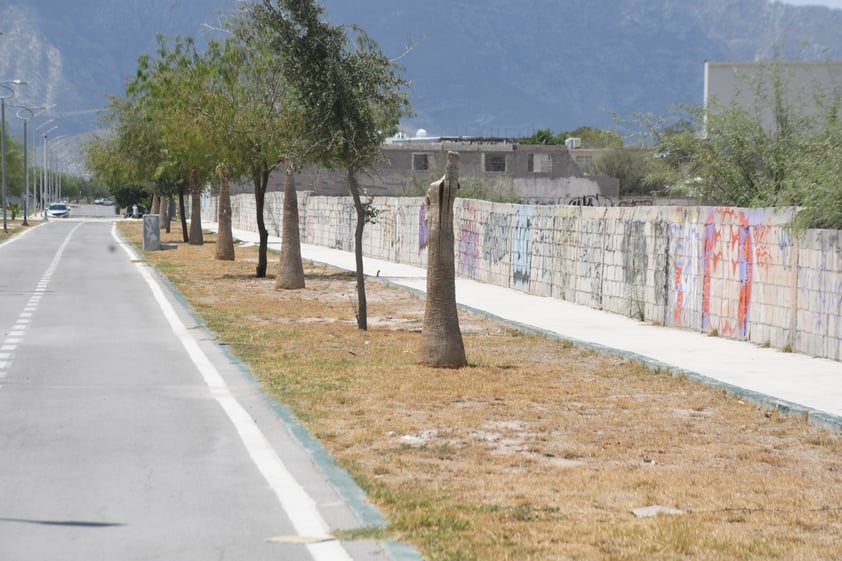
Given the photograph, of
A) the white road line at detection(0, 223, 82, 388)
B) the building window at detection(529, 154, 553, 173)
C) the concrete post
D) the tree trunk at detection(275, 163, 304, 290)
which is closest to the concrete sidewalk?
the tree trunk at detection(275, 163, 304, 290)

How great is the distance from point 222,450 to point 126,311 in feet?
43.3

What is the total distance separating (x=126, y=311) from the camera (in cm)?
2247

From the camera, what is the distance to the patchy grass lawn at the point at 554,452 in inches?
283

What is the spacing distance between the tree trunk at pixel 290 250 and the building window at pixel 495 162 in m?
59.2

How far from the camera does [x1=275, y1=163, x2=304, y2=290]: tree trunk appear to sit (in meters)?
28.5

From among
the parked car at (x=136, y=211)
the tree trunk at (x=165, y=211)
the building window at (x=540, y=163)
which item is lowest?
the parked car at (x=136, y=211)

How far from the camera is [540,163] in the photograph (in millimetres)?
89625

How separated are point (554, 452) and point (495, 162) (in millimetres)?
78604

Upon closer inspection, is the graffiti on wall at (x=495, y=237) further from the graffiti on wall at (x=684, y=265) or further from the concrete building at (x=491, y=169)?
the concrete building at (x=491, y=169)

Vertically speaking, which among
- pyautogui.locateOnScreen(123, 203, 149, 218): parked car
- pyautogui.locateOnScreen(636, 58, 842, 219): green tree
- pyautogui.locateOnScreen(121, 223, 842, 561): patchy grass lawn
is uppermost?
pyautogui.locateOnScreen(636, 58, 842, 219): green tree

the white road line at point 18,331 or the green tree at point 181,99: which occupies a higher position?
the green tree at point 181,99

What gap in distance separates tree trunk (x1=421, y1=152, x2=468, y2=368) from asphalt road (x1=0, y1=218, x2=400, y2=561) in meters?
2.18

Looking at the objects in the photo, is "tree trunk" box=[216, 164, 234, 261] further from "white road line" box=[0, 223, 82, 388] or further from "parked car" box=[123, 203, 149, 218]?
"parked car" box=[123, 203, 149, 218]

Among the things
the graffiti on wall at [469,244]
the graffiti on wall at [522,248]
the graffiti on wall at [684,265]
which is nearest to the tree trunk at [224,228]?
the graffiti on wall at [469,244]
